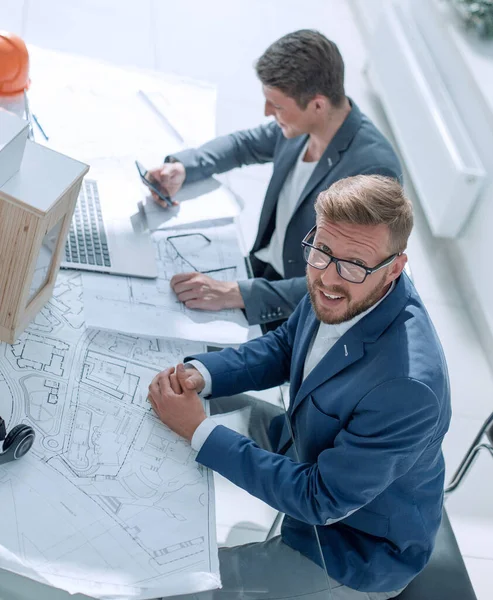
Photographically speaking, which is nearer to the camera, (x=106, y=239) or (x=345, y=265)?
(x=345, y=265)

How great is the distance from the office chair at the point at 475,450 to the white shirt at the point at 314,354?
56cm

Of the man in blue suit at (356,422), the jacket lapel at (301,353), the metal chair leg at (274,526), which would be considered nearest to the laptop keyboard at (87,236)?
the man in blue suit at (356,422)

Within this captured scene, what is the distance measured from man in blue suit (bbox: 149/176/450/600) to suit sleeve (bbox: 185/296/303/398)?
0.05 m

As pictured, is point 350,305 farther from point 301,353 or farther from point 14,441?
point 14,441

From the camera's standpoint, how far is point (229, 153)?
2.46 m

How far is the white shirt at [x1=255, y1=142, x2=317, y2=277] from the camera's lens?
7.82 ft

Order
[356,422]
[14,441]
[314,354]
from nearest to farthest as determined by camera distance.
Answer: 1. [14,441]
2. [356,422]
3. [314,354]

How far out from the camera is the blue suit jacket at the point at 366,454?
1.46 meters

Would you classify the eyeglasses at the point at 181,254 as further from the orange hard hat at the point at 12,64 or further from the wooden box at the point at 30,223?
the orange hard hat at the point at 12,64

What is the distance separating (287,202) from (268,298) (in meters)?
0.53

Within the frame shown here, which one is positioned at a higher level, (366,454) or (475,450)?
(366,454)

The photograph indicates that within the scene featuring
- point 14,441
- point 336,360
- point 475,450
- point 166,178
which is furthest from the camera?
point 166,178

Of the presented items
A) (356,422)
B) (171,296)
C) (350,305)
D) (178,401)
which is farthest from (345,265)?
(171,296)

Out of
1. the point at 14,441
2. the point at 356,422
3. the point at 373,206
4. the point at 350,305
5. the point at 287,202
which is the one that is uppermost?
the point at 373,206
